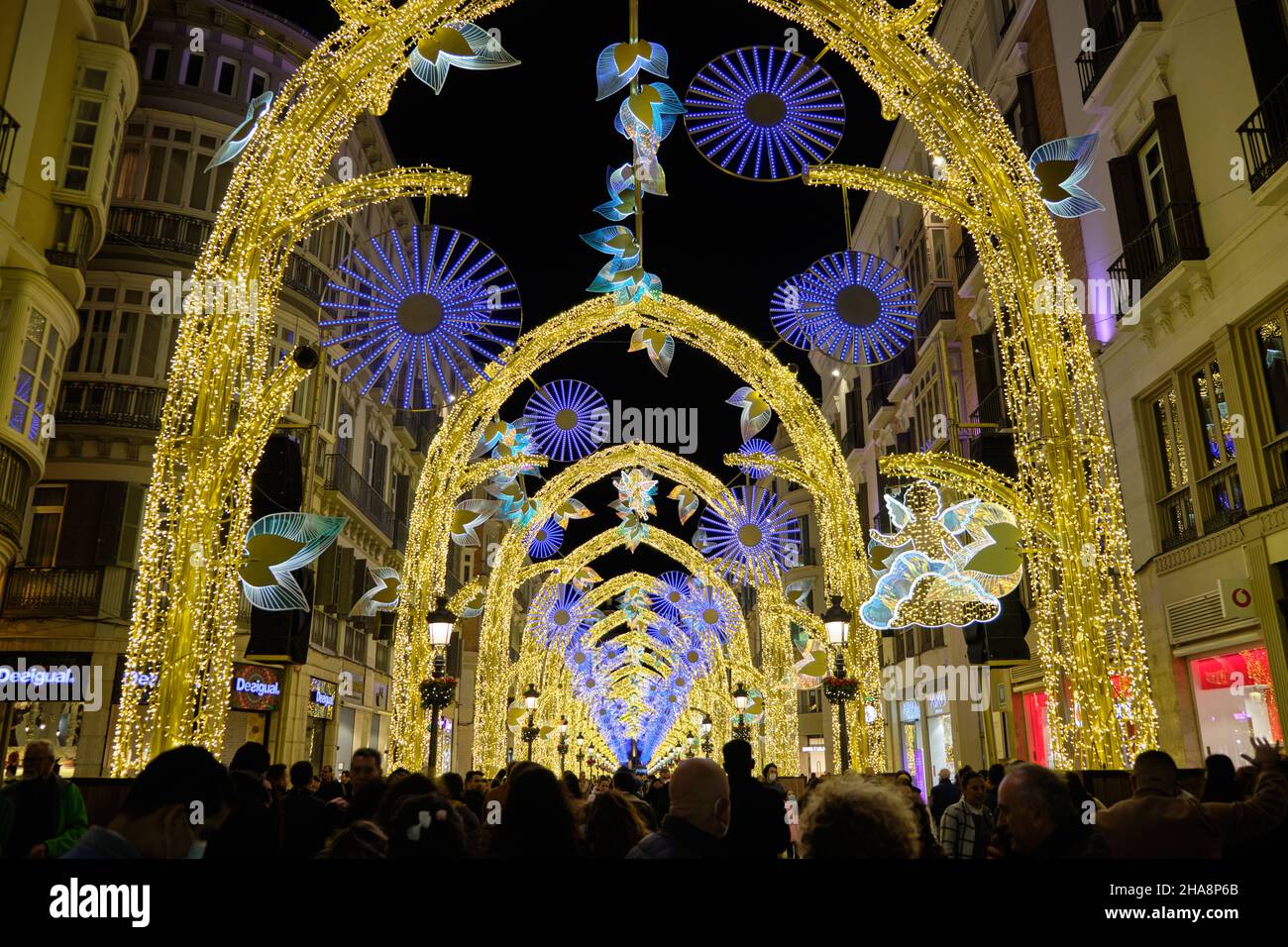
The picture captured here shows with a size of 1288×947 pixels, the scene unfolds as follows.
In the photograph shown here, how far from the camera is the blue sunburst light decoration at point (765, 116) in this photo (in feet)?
36.3

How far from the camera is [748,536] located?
26.8 meters

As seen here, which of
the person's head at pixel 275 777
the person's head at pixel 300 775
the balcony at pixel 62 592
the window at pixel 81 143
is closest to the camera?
the person's head at pixel 300 775

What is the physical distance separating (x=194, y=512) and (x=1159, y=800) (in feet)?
24.3

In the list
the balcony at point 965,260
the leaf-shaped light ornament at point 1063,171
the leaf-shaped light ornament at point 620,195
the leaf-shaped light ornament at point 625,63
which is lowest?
the leaf-shaped light ornament at point 1063,171

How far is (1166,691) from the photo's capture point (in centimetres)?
1527

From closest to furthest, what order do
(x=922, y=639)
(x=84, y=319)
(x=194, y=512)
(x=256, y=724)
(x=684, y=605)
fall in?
(x=194, y=512), (x=84, y=319), (x=256, y=724), (x=922, y=639), (x=684, y=605)

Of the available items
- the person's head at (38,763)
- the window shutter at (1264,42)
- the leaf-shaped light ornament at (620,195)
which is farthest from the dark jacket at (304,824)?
the window shutter at (1264,42)

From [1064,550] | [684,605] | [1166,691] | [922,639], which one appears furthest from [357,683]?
[1064,550]

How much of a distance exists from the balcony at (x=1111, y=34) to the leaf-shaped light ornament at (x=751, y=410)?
8.25 m

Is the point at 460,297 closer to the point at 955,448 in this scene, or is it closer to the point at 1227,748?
the point at 1227,748

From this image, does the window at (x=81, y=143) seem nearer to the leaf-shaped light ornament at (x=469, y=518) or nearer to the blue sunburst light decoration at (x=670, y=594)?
the leaf-shaped light ornament at (x=469, y=518)

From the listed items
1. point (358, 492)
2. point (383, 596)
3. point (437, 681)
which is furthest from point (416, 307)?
point (358, 492)

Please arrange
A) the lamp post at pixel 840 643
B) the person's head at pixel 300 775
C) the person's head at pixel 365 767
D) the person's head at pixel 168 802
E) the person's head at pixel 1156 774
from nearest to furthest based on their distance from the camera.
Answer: the person's head at pixel 168 802 < the person's head at pixel 1156 774 < the person's head at pixel 365 767 < the person's head at pixel 300 775 < the lamp post at pixel 840 643

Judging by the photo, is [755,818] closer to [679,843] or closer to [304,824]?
[679,843]
